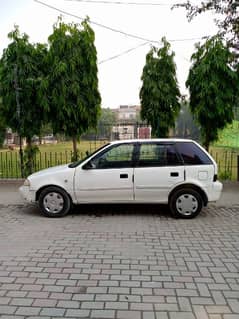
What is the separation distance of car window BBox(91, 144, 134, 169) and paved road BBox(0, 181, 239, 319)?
42.7 inches

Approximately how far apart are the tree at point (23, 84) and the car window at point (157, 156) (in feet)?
13.5

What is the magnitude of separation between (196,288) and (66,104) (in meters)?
6.95

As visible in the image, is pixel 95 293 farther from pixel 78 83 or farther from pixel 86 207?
pixel 78 83

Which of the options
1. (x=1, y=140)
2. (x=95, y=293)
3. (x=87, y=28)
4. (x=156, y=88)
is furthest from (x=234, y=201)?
(x=1, y=140)

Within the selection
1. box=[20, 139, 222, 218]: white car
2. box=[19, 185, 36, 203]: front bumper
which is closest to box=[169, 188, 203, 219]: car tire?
box=[20, 139, 222, 218]: white car

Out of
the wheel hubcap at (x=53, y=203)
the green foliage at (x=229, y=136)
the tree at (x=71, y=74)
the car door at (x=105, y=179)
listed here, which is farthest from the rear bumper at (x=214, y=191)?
the tree at (x=71, y=74)

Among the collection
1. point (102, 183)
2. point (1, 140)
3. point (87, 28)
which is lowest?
point (102, 183)

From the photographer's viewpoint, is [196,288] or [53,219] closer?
[196,288]

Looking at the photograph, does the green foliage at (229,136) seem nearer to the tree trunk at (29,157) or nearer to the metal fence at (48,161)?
the metal fence at (48,161)

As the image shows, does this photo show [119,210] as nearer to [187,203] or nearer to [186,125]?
[187,203]

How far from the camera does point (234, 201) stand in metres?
7.31

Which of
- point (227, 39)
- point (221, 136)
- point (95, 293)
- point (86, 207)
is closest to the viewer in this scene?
point (95, 293)

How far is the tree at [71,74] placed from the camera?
28.9 feet

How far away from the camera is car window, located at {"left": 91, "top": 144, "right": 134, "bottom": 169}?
20.1 ft
